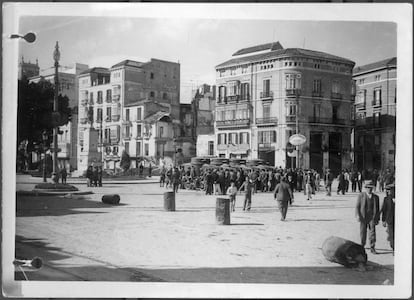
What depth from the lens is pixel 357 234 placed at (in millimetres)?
3764

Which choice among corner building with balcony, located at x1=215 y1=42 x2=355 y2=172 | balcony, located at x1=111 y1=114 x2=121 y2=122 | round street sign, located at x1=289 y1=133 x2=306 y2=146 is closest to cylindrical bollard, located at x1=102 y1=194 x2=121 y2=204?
balcony, located at x1=111 y1=114 x2=121 y2=122

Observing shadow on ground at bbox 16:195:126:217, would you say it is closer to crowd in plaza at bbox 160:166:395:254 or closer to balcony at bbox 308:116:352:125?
crowd in plaza at bbox 160:166:395:254

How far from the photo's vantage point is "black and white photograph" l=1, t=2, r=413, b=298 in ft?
12.2

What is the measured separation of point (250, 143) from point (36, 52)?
67.9 inches

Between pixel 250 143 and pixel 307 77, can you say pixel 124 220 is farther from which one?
pixel 307 77

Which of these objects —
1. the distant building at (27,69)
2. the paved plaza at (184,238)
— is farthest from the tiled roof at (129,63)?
the paved plaza at (184,238)

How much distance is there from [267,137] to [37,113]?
1.72 meters

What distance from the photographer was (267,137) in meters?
3.91

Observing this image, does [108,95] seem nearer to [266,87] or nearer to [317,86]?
[266,87]

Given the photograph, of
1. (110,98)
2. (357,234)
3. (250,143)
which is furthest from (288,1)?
(357,234)

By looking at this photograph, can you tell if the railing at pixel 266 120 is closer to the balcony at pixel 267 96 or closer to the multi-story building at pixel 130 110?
the balcony at pixel 267 96

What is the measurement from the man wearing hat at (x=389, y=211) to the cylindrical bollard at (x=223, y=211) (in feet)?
3.73

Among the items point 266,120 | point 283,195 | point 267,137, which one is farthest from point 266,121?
point 283,195

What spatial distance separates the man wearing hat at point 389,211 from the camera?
3.75m
